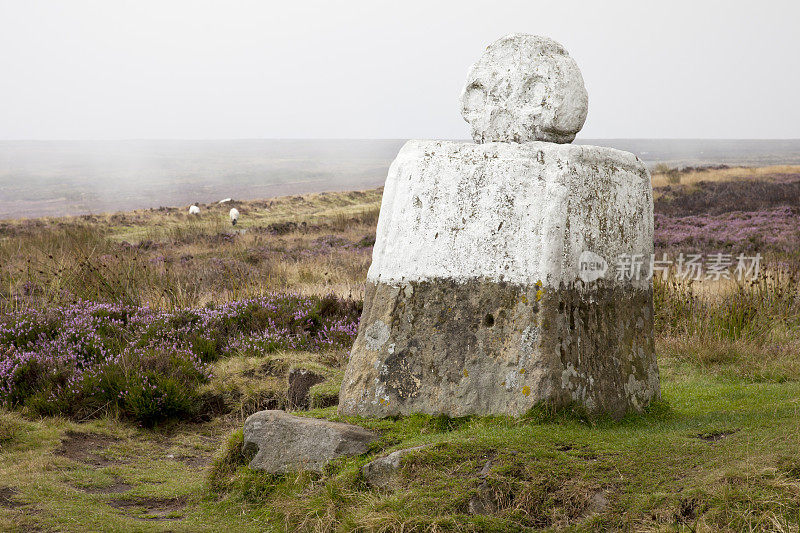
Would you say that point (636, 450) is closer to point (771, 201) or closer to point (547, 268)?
point (547, 268)

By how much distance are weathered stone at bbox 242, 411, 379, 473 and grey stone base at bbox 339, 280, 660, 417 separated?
0.41 meters

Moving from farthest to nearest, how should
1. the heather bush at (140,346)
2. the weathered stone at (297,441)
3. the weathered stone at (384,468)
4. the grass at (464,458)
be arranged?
the heather bush at (140,346), the weathered stone at (297,441), the weathered stone at (384,468), the grass at (464,458)

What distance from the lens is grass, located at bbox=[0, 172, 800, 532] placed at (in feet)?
11.0

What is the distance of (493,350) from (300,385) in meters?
2.93

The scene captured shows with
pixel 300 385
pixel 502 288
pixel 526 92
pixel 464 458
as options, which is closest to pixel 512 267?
pixel 502 288

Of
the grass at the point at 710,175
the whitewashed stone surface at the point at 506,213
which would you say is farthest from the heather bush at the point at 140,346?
the grass at the point at 710,175

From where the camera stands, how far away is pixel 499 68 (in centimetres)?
494

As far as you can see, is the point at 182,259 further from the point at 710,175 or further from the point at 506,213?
the point at 710,175

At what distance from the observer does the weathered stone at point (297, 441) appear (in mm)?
4188

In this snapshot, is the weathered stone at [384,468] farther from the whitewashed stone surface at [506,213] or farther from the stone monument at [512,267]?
the whitewashed stone surface at [506,213]

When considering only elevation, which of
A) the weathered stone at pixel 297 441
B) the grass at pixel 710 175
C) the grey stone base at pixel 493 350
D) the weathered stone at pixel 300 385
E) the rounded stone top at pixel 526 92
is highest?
the rounded stone top at pixel 526 92

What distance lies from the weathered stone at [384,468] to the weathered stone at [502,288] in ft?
2.10

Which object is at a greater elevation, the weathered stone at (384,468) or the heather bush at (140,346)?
the weathered stone at (384,468)

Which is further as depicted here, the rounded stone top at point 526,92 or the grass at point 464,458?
the rounded stone top at point 526,92
